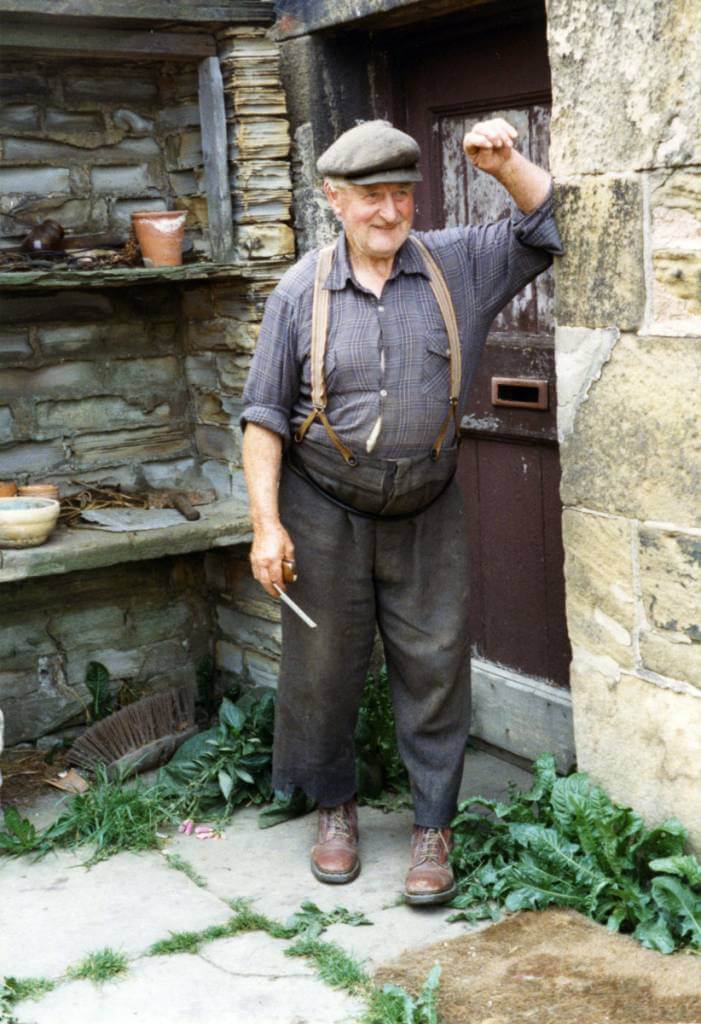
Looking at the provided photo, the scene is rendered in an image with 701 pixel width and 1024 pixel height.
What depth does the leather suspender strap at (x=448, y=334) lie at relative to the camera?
3568mm

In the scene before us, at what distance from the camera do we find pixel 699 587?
10.7 ft

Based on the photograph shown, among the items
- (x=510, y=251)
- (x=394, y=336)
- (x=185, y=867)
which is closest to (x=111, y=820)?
(x=185, y=867)

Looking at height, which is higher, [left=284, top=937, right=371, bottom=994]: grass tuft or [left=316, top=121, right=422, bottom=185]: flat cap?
[left=316, top=121, right=422, bottom=185]: flat cap

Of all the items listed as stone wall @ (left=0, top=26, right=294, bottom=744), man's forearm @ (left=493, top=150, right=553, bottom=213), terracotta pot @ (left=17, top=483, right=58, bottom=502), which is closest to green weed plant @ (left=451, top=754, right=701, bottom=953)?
man's forearm @ (left=493, top=150, right=553, bottom=213)

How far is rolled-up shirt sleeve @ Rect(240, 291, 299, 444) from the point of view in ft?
11.7

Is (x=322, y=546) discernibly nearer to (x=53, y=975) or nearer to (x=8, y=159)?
(x=53, y=975)

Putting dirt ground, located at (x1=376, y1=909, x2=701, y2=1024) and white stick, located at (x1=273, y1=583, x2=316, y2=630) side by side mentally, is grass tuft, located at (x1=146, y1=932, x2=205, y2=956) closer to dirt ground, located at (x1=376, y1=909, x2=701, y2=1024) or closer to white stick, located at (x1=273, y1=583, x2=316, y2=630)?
dirt ground, located at (x1=376, y1=909, x2=701, y2=1024)

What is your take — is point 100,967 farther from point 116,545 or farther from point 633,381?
point 633,381

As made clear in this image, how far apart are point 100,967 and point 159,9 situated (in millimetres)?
2896

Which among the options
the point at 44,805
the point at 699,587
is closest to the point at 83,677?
the point at 44,805

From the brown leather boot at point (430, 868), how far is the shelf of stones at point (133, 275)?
6.48 ft

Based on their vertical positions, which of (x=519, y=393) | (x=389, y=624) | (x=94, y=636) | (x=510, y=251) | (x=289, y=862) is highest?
(x=510, y=251)

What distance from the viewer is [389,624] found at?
12.6 feet

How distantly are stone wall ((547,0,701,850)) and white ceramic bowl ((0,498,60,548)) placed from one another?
177 cm
